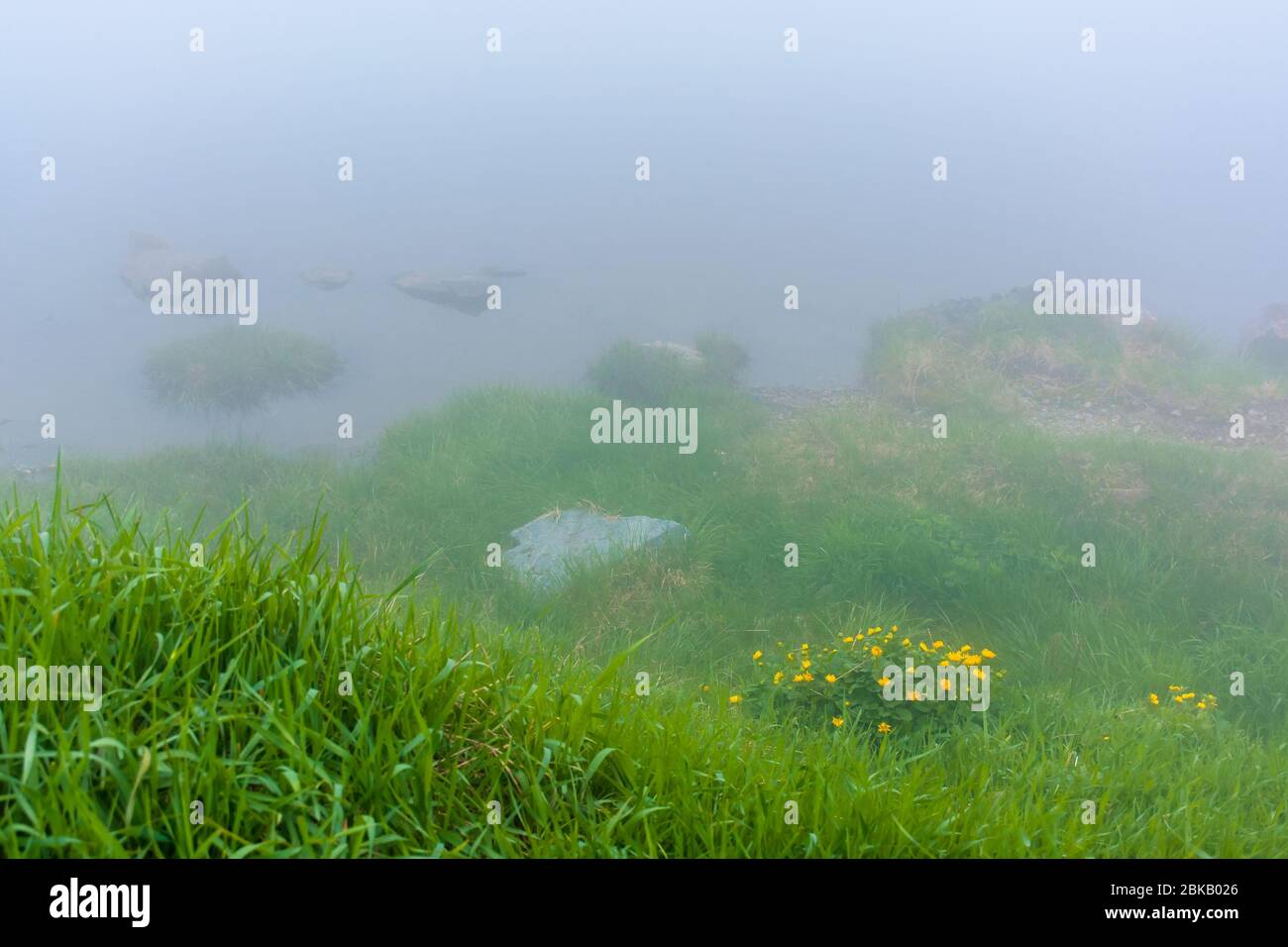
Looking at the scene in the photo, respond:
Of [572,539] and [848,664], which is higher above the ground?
[572,539]

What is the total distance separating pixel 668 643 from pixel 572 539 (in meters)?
1.81

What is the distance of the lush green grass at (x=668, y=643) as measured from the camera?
295 centimetres

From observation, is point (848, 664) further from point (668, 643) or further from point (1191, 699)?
point (1191, 699)

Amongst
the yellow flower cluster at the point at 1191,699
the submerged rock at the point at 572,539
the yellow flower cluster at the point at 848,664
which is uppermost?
the submerged rock at the point at 572,539

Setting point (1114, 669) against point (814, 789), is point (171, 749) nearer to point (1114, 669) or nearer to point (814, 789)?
point (814, 789)

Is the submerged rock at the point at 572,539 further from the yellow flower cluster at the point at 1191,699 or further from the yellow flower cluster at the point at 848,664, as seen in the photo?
the yellow flower cluster at the point at 1191,699

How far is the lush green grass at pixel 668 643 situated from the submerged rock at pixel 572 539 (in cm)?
22

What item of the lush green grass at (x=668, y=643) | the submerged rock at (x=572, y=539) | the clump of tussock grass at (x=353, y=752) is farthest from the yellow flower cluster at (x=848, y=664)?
the submerged rock at (x=572, y=539)

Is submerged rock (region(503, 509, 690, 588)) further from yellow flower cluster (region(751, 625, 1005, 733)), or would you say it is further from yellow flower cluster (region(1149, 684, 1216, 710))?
yellow flower cluster (region(1149, 684, 1216, 710))

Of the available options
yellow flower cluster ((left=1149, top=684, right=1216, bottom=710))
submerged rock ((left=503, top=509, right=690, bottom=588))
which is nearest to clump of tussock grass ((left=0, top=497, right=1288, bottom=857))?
yellow flower cluster ((left=1149, top=684, right=1216, bottom=710))

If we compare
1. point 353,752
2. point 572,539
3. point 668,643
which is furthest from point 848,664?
point 572,539

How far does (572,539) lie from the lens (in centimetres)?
865

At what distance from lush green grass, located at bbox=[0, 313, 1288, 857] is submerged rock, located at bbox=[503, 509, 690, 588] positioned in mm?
219

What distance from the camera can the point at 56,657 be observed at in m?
2.98
